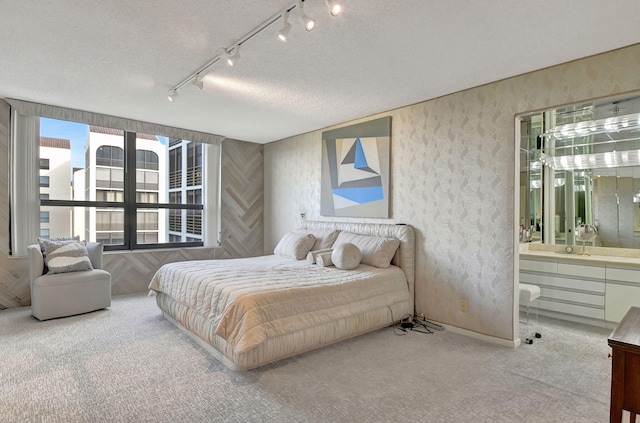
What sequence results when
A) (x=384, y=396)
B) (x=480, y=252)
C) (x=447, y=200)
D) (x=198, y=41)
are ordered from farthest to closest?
1. (x=447, y=200)
2. (x=480, y=252)
3. (x=198, y=41)
4. (x=384, y=396)

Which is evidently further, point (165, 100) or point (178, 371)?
point (165, 100)

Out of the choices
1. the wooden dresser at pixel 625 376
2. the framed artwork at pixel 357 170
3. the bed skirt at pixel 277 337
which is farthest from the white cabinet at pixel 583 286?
the wooden dresser at pixel 625 376

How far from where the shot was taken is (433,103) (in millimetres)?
3793

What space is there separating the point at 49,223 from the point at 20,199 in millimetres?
475

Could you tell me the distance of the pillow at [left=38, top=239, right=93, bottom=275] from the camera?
12.7 feet

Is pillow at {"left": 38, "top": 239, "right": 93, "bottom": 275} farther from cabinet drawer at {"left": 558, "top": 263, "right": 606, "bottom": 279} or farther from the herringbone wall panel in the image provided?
cabinet drawer at {"left": 558, "top": 263, "right": 606, "bottom": 279}

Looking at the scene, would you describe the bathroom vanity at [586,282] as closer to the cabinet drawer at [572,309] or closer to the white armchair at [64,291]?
the cabinet drawer at [572,309]

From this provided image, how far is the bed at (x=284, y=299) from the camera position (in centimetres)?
259

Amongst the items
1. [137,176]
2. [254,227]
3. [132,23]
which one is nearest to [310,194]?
[254,227]

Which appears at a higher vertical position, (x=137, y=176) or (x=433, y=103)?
(x=433, y=103)

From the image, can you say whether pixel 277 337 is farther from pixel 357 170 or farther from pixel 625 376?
pixel 357 170

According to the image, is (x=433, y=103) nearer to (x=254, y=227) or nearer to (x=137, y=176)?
(x=254, y=227)

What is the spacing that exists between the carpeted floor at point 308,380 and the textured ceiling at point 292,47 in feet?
8.08

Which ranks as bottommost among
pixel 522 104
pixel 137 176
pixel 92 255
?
pixel 92 255
